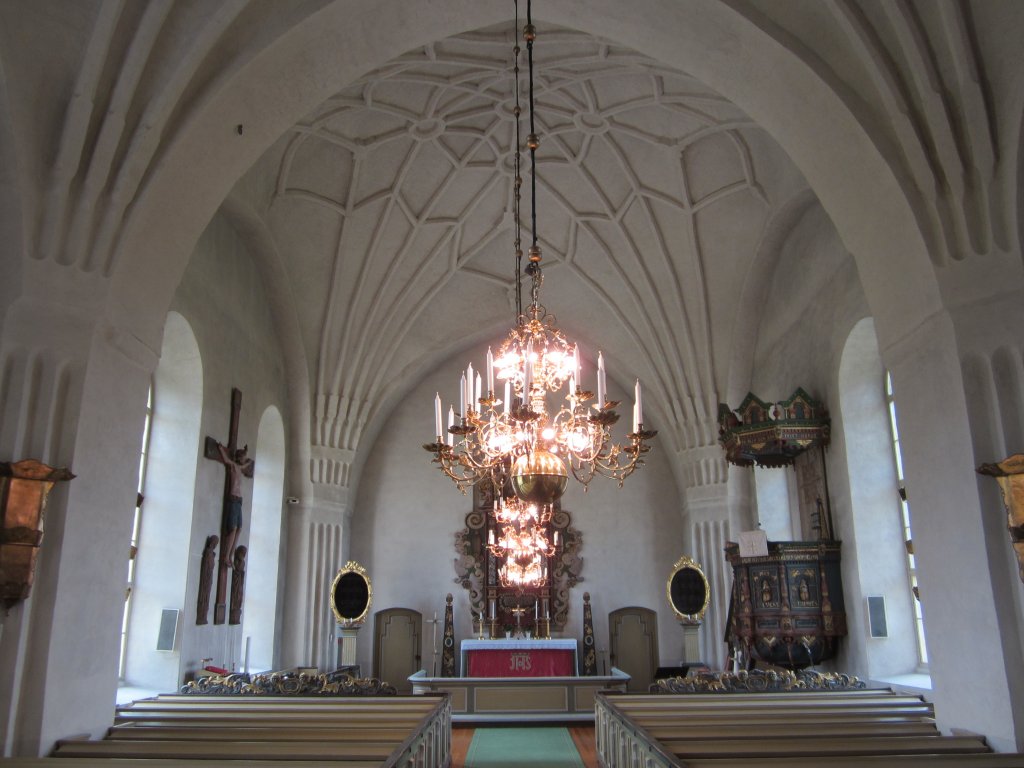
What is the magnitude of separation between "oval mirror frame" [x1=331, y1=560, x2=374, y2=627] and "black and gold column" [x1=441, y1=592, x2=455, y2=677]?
1886mm

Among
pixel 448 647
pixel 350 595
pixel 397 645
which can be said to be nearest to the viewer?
pixel 350 595

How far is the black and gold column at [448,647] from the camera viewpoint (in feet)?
53.1

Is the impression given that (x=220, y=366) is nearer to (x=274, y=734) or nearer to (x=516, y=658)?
(x=516, y=658)

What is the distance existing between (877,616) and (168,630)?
28.9ft

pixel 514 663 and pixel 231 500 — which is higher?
pixel 231 500

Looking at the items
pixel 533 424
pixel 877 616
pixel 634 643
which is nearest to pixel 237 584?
pixel 533 424

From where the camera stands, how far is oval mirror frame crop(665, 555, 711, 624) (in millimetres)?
15234

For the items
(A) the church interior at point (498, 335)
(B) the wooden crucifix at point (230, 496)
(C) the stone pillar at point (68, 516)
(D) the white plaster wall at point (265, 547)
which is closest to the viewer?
(C) the stone pillar at point (68, 516)

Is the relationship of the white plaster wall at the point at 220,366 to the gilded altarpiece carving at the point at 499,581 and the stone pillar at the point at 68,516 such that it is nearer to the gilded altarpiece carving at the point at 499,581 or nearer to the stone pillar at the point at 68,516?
the stone pillar at the point at 68,516

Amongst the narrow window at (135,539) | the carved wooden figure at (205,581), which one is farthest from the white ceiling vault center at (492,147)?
the carved wooden figure at (205,581)

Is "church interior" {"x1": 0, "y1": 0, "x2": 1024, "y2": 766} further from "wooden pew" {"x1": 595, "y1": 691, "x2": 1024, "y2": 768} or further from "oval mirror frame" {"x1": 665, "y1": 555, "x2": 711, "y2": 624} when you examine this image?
"wooden pew" {"x1": 595, "y1": 691, "x2": 1024, "y2": 768}

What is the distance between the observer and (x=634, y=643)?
55.2ft

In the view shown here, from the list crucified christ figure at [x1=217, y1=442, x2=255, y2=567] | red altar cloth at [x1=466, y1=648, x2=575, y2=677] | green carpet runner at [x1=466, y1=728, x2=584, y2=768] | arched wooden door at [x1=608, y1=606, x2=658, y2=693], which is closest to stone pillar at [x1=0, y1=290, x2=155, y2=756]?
green carpet runner at [x1=466, y1=728, x2=584, y2=768]

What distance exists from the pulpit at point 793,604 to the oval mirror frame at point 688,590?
172 inches
